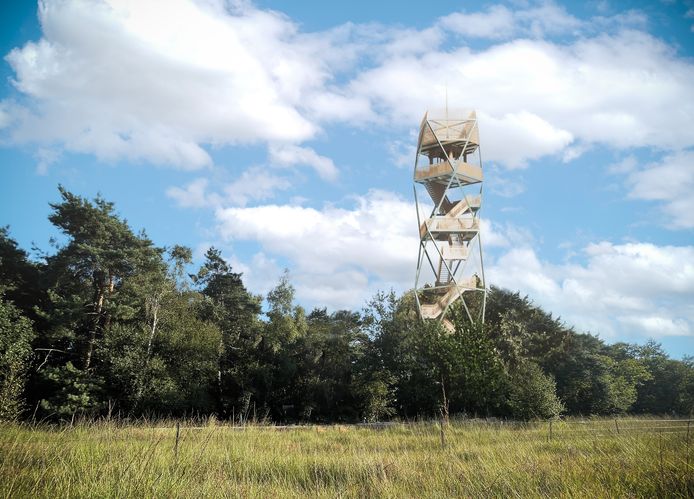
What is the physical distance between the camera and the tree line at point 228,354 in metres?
30.2

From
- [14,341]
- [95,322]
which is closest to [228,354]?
[95,322]

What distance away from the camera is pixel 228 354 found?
40.3 metres

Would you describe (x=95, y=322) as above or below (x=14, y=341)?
above

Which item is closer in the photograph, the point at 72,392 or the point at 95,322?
the point at 72,392

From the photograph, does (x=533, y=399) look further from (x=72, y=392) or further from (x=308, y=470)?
(x=72, y=392)

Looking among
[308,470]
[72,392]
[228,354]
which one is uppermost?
[228,354]

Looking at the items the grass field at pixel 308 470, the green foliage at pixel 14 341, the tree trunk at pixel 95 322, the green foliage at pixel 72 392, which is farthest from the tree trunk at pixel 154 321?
the grass field at pixel 308 470

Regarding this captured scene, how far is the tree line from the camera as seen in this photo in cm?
3023

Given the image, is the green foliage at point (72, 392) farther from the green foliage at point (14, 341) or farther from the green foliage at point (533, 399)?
the green foliage at point (533, 399)

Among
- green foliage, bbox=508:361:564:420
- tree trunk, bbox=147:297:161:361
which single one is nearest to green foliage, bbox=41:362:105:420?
tree trunk, bbox=147:297:161:361

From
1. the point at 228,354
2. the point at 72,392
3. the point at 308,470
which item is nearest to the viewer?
the point at 308,470

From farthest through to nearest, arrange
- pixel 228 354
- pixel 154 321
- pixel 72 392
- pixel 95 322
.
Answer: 1. pixel 228 354
2. pixel 154 321
3. pixel 95 322
4. pixel 72 392

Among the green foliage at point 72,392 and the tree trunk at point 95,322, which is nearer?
the green foliage at point 72,392

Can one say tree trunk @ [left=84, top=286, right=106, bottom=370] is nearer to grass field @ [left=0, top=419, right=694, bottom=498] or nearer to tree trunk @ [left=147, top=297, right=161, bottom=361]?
tree trunk @ [left=147, top=297, right=161, bottom=361]
